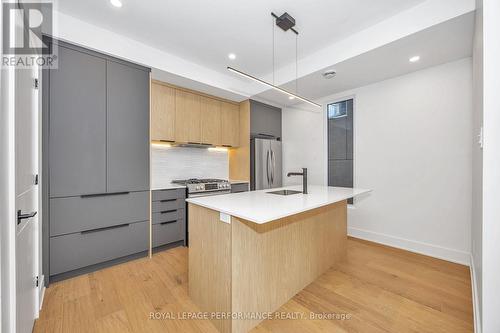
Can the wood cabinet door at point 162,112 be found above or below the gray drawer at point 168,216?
above

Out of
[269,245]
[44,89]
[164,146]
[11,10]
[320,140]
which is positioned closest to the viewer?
[11,10]

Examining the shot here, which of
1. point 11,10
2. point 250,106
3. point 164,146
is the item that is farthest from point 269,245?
point 250,106

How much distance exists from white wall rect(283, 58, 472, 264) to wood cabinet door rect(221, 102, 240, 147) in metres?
2.12

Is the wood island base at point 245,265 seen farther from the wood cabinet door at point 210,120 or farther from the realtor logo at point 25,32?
the wood cabinet door at point 210,120

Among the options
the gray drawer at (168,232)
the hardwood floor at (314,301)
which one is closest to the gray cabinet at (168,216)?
the gray drawer at (168,232)

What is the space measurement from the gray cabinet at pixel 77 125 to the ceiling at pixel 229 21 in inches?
20.8

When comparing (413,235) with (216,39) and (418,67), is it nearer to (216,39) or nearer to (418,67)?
(418,67)

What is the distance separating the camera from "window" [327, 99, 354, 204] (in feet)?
12.0

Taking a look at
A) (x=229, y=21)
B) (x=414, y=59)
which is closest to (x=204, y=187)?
(x=229, y=21)

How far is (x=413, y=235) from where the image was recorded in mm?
2912

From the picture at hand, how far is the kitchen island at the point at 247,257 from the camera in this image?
56.8 inches

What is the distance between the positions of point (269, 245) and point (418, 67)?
3087 millimetres

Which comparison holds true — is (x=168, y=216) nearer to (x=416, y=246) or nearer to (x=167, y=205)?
(x=167, y=205)

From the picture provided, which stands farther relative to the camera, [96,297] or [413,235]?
[413,235]
